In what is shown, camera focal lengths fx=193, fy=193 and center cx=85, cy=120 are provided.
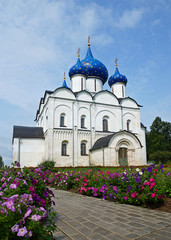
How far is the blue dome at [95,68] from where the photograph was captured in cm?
2761

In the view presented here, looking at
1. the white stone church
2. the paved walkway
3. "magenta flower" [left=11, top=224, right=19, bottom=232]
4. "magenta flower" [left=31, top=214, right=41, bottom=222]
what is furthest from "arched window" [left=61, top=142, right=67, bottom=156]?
"magenta flower" [left=11, top=224, right=19, bottom=232]

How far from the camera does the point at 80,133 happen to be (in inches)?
880

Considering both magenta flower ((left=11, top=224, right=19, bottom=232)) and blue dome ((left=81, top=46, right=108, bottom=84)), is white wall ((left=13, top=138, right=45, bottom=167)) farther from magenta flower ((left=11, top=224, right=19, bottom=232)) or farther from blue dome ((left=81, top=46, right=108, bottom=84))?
magenta flower ((left=11, top=224, right=19, bottom=232))

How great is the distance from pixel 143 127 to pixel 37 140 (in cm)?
1483

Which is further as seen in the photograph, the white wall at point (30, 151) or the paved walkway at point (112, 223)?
the white wall at point (30, 151)

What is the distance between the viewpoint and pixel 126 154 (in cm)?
2192

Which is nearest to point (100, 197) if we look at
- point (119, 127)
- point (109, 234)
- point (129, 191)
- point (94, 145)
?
point (129, 191)

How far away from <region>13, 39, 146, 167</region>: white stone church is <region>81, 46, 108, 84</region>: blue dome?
2027 mm

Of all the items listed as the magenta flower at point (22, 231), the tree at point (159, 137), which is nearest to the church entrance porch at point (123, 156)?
the tree at point (159, 137)

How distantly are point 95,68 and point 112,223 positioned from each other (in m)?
25.9

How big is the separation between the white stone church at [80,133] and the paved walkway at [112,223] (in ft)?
52.3

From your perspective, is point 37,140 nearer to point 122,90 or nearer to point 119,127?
point 119,127

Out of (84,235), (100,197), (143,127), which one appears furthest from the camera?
(143,127)

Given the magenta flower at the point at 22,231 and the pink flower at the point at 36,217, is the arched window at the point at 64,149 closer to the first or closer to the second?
the pink flower at the point at 36,217
